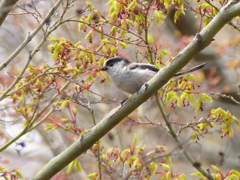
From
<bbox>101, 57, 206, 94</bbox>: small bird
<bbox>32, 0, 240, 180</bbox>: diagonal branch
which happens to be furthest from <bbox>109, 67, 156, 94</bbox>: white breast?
<bbox>32, 0, 240, 180</bbox>: diagonal branch

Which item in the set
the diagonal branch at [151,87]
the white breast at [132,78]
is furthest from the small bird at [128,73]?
the diagonal branch at [151,87]

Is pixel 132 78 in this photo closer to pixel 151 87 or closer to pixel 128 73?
pixel 128 73

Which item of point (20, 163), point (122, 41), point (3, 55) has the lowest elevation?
point (122, 41)

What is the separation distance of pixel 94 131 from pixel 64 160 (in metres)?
0.36

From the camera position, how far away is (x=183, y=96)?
3.58 meters

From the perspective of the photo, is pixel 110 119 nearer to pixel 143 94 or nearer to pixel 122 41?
pixel 143 94

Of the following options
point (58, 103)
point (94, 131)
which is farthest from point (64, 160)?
point (58, 103)

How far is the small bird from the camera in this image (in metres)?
3.66

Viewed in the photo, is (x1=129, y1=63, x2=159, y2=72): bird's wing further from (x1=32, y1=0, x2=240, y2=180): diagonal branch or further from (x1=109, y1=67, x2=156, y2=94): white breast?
(x1=32, y1=0, x2=240, y2=180): diagonal branch

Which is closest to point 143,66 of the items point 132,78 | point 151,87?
point 132,78

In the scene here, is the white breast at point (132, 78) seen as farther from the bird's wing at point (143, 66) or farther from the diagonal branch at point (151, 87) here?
the diagonal branch at point (151, 87)

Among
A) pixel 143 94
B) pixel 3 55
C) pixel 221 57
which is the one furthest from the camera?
pixel 3 55

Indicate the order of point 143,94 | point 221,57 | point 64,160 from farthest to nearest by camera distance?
point 221,57 → point 64,160 → point 143,94

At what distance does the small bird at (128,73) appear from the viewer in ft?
12.0
